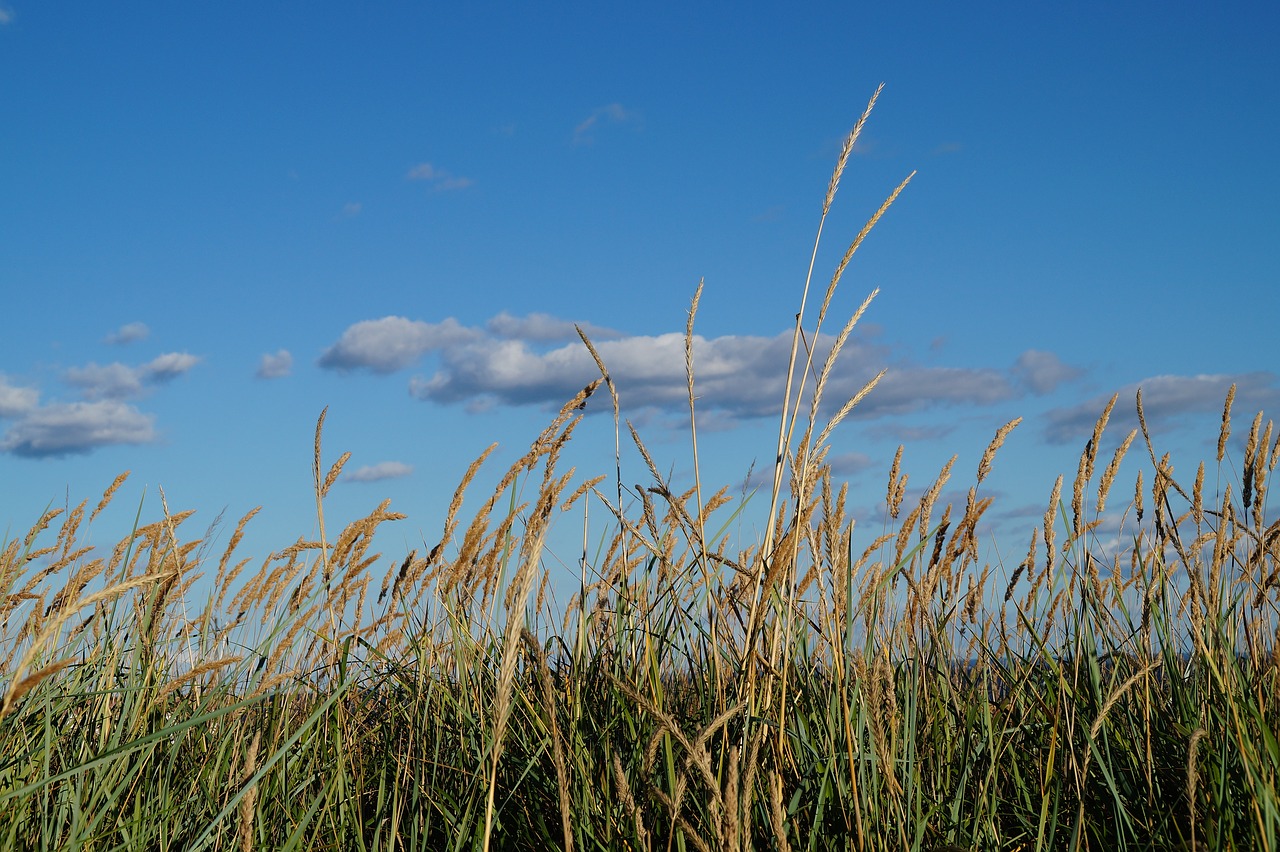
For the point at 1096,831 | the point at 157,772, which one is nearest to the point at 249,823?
the point at 157,772

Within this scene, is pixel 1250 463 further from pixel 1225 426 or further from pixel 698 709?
pixel 698 709

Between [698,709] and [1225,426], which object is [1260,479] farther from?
[698,709]

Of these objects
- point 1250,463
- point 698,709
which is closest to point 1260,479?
point 1250,463

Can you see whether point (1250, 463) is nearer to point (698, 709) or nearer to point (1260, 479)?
point (1260, 479)

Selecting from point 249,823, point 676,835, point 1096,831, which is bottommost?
point 1096,831

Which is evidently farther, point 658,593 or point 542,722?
point 658,593

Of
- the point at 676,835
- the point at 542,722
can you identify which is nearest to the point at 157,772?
the point at 542,722

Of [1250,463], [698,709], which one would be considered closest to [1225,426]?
[1250,463]

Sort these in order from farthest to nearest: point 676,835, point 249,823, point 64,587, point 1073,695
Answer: point 64,587, point 1073,695, point 676,835, point 249,823

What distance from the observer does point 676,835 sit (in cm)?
185

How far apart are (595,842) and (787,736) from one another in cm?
47

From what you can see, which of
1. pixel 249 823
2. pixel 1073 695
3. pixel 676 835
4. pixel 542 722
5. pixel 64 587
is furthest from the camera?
pixel 64 587

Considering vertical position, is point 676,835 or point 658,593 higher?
point 658,593

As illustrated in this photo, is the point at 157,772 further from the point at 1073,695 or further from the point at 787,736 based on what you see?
the point at 1073,695
